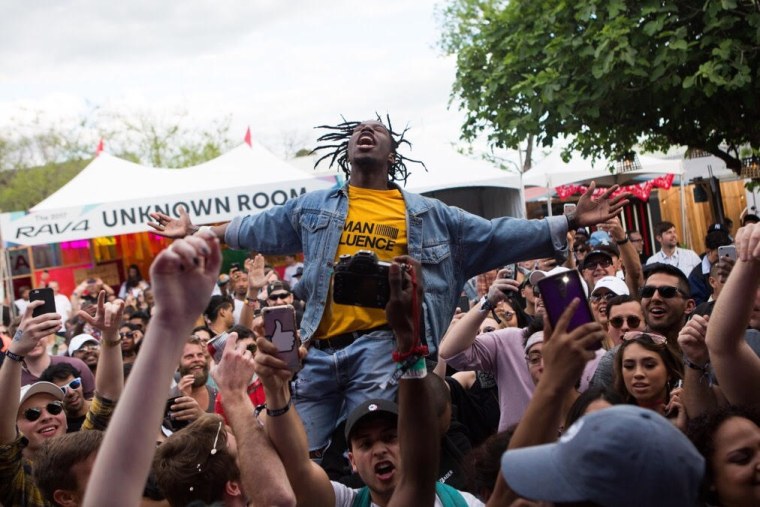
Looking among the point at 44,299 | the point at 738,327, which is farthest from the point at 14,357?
the point at 738,327

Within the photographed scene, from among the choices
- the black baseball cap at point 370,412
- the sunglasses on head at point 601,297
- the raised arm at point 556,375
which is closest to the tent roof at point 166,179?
the sunglasses on head at point 601,297

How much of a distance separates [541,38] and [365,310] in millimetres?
9864

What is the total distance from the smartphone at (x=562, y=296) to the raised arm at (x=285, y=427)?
87 cm

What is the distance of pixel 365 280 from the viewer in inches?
114

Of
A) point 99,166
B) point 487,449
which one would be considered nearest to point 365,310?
point 487,449

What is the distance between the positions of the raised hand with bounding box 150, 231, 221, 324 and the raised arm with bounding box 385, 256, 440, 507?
0.58 m

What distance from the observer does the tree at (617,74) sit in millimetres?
10953

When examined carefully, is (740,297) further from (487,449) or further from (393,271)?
(393,271)

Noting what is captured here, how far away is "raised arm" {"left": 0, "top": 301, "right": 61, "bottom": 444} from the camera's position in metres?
4.07

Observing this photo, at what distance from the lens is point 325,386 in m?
4.24

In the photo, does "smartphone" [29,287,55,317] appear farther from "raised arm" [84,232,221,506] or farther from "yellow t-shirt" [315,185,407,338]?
"raised arm" [84,232,221,506]

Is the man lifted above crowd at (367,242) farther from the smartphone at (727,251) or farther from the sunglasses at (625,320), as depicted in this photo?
the sunglasses at (625,320)

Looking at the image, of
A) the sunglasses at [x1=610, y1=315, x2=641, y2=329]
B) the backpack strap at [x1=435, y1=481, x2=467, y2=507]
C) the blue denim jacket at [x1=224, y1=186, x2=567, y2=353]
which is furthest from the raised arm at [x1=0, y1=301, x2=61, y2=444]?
the sunglasses at [x1=610, y1=315, x2=641, y2=329]

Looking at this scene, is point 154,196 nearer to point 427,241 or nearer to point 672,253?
point 672,253
